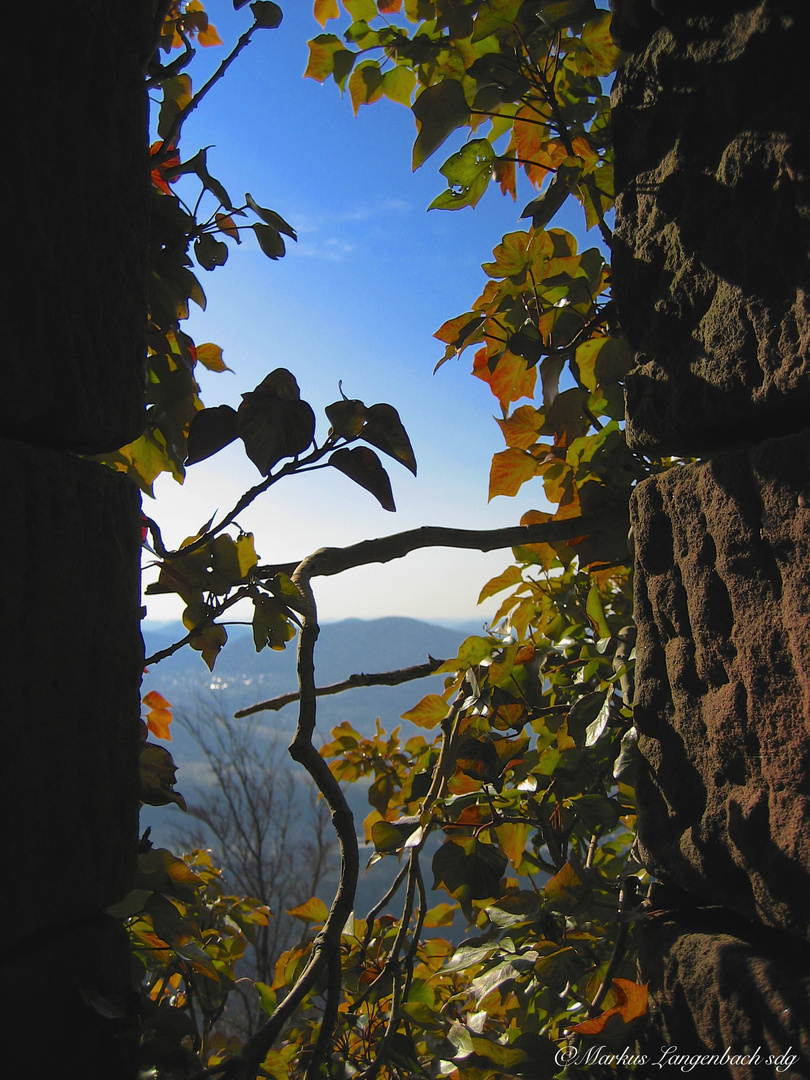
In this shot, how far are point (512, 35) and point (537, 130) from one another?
163 mm

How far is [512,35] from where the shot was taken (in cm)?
82

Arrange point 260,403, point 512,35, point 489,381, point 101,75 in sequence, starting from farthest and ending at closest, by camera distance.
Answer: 1. point 489,381
2. point 512,35
3. point 260,403
4. point 101,75

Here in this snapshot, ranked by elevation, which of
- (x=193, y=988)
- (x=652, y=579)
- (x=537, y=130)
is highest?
(x=537, y=130)

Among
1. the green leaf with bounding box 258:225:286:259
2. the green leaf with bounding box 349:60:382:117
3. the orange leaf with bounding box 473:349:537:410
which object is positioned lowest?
the orange leaf with bounding box 473:349:537:410

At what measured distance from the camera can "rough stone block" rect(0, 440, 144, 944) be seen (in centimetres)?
47

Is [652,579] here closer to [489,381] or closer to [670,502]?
[670,502]

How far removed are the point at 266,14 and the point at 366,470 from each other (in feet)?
1.71

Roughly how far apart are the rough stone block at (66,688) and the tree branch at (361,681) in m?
0.39

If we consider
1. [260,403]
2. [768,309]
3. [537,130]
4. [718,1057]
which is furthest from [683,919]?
[537,130]

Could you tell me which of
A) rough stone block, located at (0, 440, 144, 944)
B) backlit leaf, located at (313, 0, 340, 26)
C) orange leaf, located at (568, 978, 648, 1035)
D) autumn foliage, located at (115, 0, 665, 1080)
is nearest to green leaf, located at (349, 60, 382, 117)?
autumn foliage, located at (115, 0, 665, 1080)

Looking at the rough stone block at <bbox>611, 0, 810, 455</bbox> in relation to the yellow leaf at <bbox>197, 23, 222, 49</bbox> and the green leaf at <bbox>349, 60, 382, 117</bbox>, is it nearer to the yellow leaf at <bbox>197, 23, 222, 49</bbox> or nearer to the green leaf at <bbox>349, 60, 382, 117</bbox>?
the green leaf at <bbox>349, 60, 382, 117</bbox>

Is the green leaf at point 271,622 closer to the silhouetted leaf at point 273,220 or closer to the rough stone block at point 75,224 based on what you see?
the rough stone block at point 75,224

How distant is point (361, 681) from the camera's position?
39.6 inches

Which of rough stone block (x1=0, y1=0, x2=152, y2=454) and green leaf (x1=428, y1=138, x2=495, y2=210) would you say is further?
green leaf (x1=428, y1=138, x2=495, y2=210)
